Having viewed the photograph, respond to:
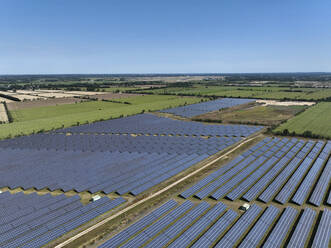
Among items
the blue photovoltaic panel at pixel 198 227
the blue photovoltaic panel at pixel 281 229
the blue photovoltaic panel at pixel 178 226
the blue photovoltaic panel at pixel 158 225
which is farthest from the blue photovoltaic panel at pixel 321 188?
the blue photovoltaic panel at pixel 158 225

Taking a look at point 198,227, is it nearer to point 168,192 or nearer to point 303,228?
point 168,192

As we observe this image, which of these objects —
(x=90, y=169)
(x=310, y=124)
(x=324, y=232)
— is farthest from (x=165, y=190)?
(x=310, y=124)

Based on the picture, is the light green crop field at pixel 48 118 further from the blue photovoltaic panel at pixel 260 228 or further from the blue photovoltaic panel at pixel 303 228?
the blue photovoltaic panel at pixel 303 228

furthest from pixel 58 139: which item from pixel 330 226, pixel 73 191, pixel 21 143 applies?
pixel 330 226

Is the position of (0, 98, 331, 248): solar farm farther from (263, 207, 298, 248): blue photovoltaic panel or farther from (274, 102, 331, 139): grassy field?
(274, 102, 331, 139): grassy field

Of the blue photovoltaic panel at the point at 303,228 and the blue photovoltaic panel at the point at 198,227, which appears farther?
the blue photovoltaic panel at the point at 198,227

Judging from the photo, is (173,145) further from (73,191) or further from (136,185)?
(73,191)
